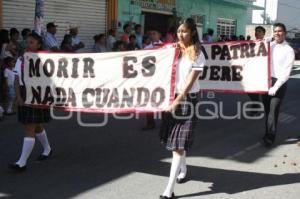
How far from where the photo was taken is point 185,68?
5043mm

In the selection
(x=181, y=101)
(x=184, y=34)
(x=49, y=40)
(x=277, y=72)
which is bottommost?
(x=181, y=101)

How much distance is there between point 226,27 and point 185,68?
80.5 ft

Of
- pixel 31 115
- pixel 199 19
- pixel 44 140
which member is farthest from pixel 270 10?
pixel 31 115

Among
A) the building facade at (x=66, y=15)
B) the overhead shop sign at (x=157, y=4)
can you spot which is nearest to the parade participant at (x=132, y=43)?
the building facade at (x=66, y=15)

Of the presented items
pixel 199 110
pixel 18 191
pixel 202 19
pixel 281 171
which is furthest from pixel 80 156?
pixel 202 19

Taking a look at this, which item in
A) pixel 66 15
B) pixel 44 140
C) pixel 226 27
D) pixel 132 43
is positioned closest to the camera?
pixel 44 140

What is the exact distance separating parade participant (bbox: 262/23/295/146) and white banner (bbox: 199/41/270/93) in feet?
1.29

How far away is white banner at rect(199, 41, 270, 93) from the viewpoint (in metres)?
8.12

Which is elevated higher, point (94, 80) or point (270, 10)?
point (270, 10)

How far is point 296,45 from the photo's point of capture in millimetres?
35219

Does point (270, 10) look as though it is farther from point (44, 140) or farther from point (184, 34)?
point (184, 34)

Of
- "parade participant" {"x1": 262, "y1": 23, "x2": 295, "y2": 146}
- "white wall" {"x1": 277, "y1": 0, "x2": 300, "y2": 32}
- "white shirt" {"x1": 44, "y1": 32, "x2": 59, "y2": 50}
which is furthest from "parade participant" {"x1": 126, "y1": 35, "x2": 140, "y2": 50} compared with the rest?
"white wall" {"x1": 277, "y1": 0, "x2": 300, "y2": 32}

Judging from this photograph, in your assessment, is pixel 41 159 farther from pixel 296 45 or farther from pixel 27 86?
pixel 296 45

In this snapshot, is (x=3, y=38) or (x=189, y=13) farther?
(x=189, y=13)
